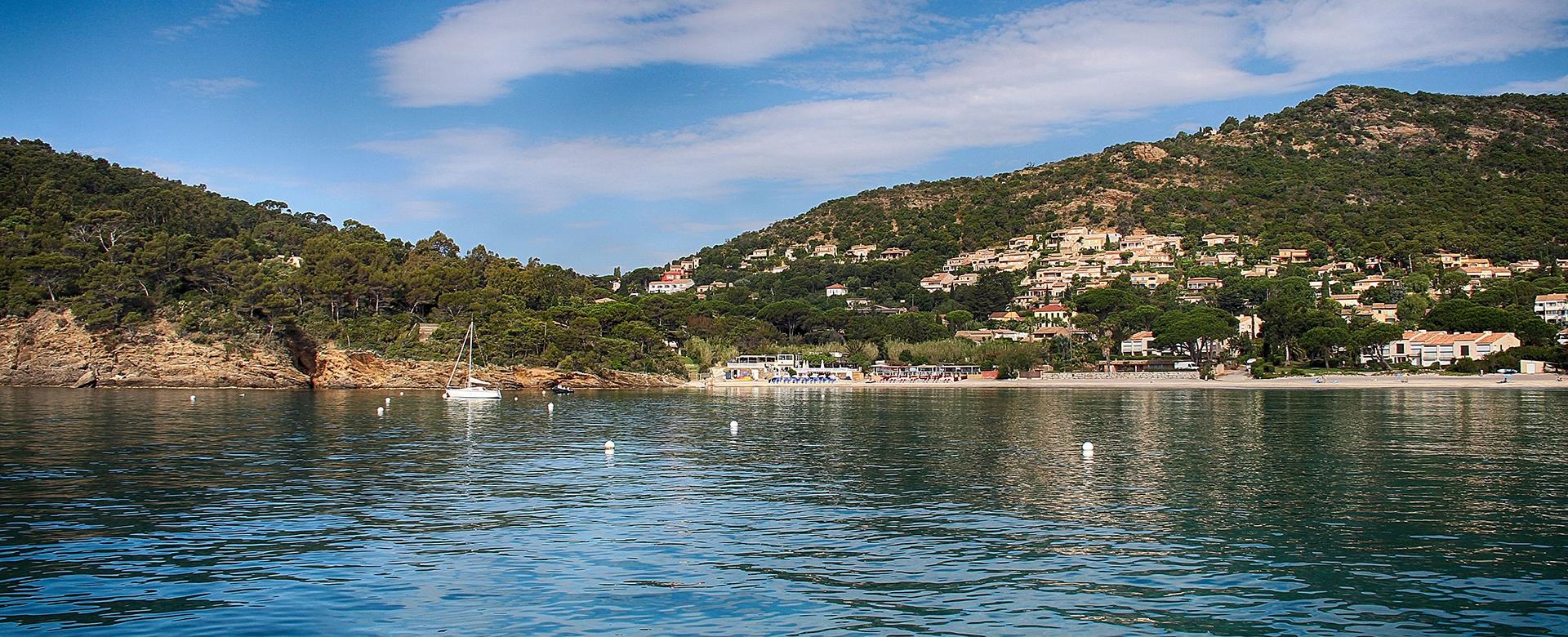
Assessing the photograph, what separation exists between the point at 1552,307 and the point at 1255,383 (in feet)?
130

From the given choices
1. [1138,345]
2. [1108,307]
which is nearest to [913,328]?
[1138,345]

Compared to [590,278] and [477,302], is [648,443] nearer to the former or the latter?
[477,302]

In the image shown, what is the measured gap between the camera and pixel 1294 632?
12172 millimetres

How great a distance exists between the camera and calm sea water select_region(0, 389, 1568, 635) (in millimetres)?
12945

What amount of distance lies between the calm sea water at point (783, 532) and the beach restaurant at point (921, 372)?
62.5m

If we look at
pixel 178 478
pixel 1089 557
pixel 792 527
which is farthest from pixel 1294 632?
pixel 178 478

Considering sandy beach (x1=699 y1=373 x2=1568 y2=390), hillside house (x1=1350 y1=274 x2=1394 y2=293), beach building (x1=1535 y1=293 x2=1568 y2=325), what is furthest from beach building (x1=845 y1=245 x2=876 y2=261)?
beach building (x1=1535 y1=293 x2=1568 y2=325)

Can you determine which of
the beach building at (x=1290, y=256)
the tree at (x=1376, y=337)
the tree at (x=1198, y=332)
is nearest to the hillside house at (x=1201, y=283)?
the beach building at (x=1290, y=256)

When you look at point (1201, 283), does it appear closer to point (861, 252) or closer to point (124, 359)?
point (861, 252)

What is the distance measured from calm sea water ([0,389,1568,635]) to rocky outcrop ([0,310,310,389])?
3822 cm

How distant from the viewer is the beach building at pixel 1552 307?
99.5m

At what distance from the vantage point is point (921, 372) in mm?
103750

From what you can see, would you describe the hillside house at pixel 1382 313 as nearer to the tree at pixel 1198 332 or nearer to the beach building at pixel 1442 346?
the beach building at pixel 1442 346

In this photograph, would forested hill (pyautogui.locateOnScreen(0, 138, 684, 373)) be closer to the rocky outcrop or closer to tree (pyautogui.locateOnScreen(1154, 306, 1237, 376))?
the rocky outcrop
